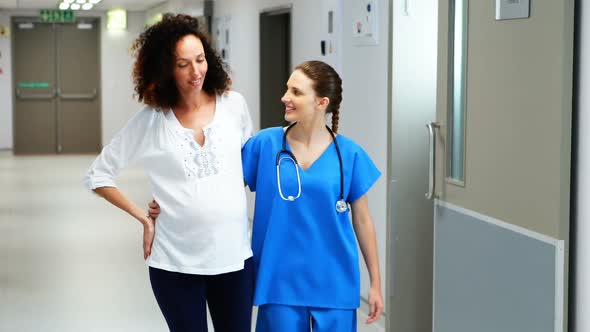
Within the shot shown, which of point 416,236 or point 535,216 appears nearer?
point 535,216

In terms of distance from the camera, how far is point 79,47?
66.8ft

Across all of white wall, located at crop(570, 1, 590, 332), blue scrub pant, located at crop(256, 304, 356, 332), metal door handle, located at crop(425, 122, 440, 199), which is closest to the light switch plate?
white wall, located at crop(570, 1, 590, 332)

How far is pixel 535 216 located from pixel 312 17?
439 cm

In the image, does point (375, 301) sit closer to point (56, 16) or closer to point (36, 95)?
point (56, 16)

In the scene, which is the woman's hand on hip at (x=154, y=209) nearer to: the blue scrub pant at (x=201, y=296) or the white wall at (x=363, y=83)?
the blue scrub pant at (x=201, y=296)

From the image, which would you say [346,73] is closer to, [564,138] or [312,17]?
[312,17]

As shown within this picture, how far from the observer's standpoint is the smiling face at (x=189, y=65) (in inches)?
115

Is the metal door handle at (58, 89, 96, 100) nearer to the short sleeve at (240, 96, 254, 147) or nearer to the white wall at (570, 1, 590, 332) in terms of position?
the short sleeve at (240, 96, 254, 147)

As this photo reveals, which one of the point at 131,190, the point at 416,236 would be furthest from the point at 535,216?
the point at 131,190

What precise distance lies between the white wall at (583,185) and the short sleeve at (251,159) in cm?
105

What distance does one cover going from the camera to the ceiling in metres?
17.4

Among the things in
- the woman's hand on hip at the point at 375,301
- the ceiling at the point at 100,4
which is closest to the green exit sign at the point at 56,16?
the ceiling at the point at 100,4

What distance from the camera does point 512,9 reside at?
3.43 m

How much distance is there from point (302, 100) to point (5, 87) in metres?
18.0
